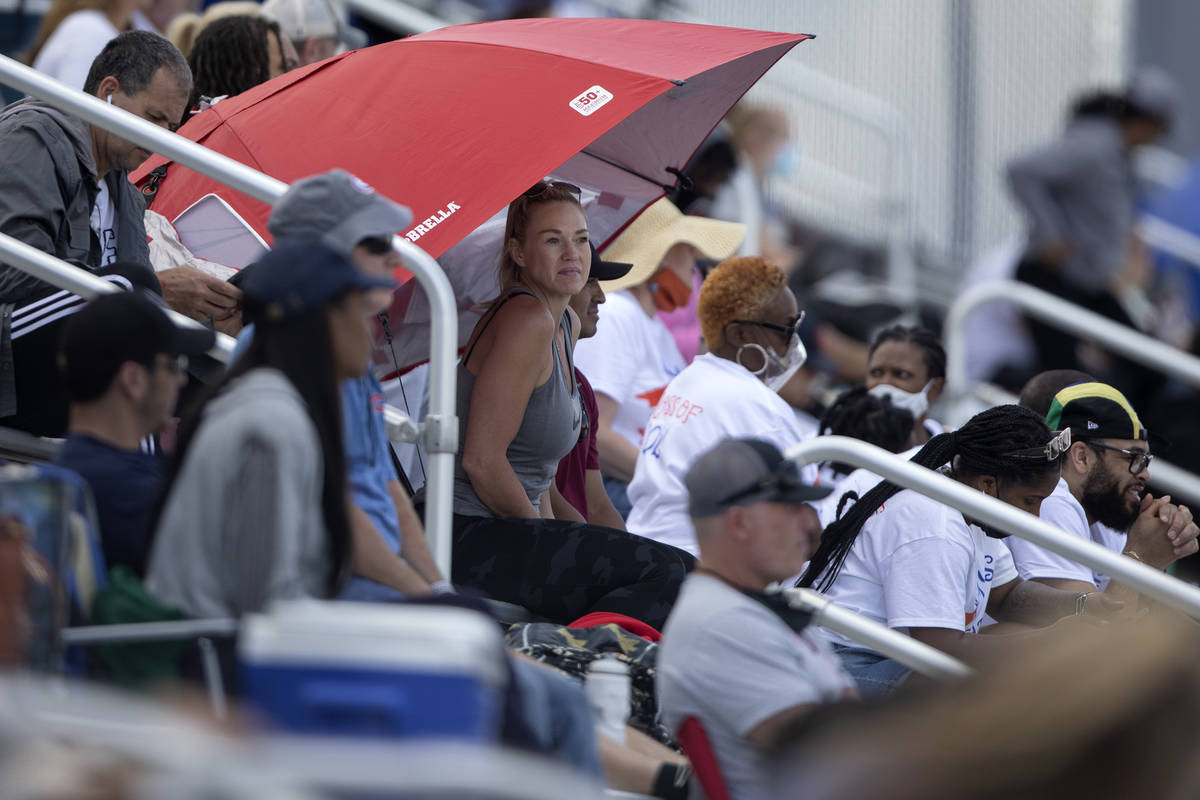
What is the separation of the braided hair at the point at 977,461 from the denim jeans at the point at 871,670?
0.66 feet

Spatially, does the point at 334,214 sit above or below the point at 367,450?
above

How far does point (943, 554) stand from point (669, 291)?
2.45m

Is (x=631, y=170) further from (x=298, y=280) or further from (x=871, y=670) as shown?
(x=298, y=280)

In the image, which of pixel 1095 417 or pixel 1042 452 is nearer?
pixel 1042 452

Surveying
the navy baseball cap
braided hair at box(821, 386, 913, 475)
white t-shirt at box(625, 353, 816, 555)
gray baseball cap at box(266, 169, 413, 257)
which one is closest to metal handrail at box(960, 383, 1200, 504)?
braided hair at box(821, 386, 913, 475)

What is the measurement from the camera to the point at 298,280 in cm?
351

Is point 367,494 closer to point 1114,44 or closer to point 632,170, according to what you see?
point 632,170

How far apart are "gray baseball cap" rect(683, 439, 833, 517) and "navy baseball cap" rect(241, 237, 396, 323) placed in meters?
0.83

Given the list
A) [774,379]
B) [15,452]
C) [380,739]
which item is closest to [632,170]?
[774,379]

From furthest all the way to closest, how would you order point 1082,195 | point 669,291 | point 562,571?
point 1082,195, point 669,291, point 562,571

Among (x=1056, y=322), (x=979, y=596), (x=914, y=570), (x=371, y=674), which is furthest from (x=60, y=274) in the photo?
(x=1056, y=322)

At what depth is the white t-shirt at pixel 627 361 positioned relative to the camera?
6.63 meters

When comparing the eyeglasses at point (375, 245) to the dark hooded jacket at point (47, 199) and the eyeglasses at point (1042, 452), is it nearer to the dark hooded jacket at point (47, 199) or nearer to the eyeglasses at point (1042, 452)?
the dark hooded jacket at point (47, 199)

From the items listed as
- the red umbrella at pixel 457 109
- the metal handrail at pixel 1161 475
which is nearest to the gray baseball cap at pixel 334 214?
the red umbrella at pixel 457 109
